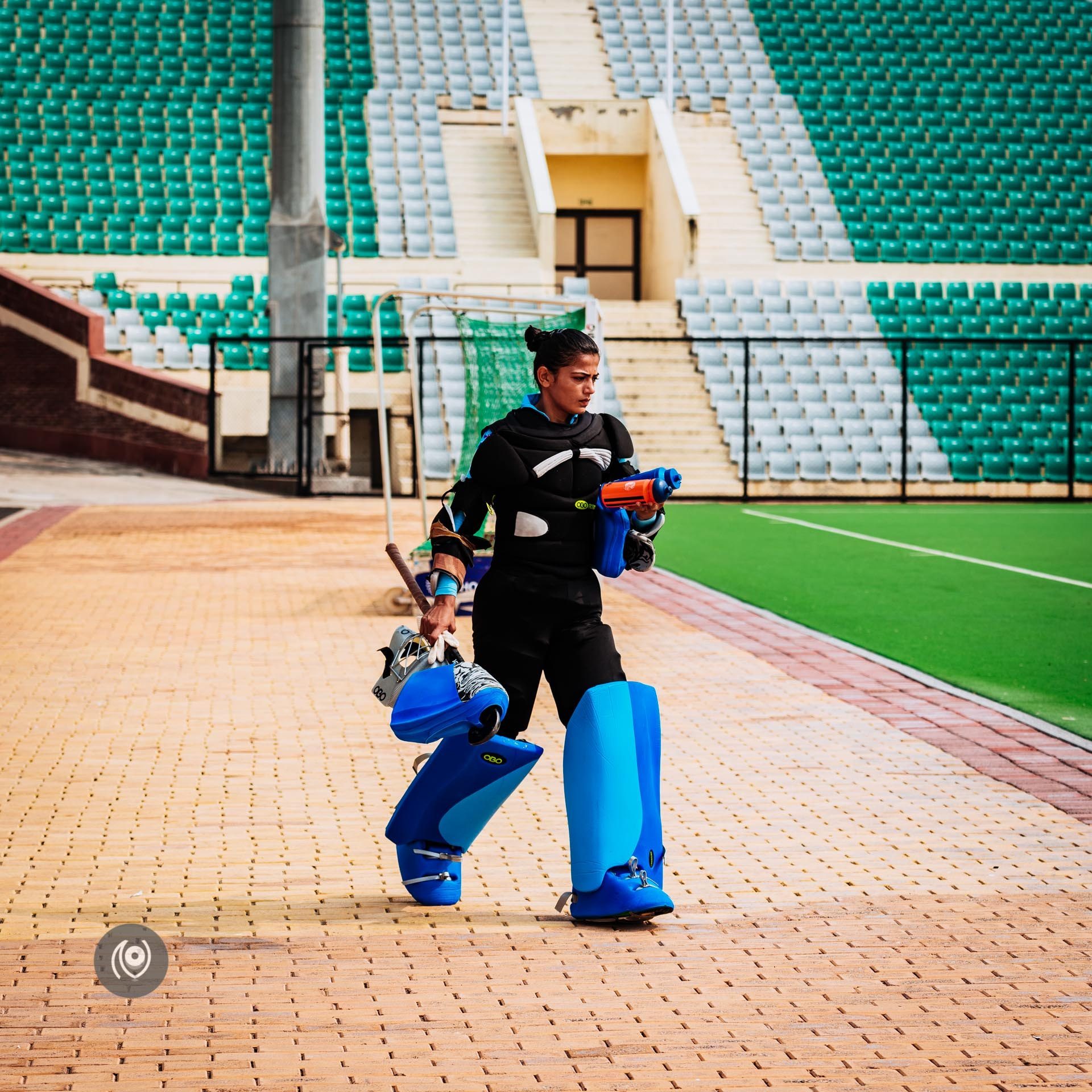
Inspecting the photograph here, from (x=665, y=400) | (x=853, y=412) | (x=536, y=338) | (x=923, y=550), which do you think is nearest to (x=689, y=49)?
(x=665, y=400)

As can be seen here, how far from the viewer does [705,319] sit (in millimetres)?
31172

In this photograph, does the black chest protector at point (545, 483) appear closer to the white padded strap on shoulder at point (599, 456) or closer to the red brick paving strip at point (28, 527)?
the white padded strap on shoulder at point (599, 456)

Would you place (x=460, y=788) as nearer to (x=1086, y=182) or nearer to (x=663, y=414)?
(x=663, y=414)

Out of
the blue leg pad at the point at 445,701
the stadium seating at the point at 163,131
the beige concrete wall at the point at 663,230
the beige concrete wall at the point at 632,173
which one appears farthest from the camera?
the beige concrete wall at the point at 632,173

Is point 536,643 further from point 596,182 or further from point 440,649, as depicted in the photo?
point 596,182

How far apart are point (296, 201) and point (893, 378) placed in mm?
11155

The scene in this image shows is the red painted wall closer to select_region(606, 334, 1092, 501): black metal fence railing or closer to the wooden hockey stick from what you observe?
select_region(606, 334, 1092, 501): black metal fence railing

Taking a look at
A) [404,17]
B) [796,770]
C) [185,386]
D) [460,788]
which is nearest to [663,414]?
[185,386]

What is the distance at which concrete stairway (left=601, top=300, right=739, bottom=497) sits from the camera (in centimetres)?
2747

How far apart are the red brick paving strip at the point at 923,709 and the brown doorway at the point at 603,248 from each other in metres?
27.3

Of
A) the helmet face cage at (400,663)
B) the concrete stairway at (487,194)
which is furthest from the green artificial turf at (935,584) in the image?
the concrete stairway at (487,194)

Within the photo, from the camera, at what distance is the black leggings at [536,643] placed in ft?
17.0

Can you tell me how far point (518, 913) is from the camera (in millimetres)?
5219

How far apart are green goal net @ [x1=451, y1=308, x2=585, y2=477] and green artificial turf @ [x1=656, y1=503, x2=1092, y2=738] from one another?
2496 mm
